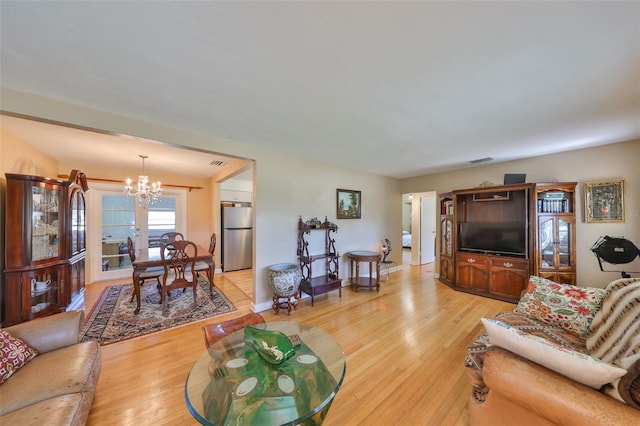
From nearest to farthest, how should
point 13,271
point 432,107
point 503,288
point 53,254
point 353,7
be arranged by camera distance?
1. point 353,7
2. point 432,107
3. point 13,271
4. point 53,254
5. point 503,288

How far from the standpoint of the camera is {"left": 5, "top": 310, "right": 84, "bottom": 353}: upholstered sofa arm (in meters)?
1.52

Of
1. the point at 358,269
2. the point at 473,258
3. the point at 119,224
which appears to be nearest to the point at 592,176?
the point at 473,258

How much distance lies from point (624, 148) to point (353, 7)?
453 cm

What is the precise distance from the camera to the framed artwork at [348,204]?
14.5 ft

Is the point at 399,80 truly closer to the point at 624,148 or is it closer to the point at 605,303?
the point at 605,303

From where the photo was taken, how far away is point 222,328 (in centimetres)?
171

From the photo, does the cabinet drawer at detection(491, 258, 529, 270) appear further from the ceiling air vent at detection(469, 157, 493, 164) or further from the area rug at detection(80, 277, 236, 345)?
the area rug at detection(80, 277, 236, 345)

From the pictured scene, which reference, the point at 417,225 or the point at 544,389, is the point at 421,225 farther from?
the point at 544,389

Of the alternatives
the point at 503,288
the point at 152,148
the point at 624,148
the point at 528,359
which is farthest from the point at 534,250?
the point at 152,148

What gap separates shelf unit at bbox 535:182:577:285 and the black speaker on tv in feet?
0.99

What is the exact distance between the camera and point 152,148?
10.9 feet

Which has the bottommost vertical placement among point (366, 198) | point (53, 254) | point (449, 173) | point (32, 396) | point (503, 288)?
point (503, 288)

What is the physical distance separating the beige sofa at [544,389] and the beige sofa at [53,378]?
2.16m

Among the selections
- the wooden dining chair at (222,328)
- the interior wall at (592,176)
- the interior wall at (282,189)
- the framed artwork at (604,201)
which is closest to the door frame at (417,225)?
the interior wall at (282,189)
